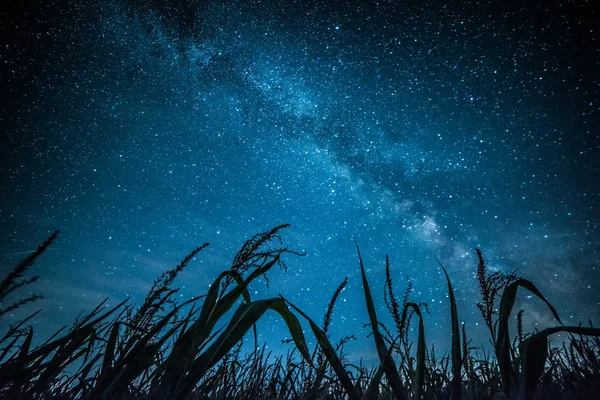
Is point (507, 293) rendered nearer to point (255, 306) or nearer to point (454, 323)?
point (454, 323)

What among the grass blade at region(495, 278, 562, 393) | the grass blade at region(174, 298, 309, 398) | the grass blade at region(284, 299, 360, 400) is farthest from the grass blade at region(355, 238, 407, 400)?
the grass blade at region(495, 278, 562, 393)

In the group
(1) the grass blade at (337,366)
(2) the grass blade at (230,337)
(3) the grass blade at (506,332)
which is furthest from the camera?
(3) the grass blade at (506,332)

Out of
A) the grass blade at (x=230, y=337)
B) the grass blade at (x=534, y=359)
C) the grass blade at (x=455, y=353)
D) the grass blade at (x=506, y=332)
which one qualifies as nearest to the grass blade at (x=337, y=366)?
the grass blade at (x=230, y=337)

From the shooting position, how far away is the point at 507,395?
1.54m

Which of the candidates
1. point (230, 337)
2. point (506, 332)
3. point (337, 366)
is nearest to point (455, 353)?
point (506, 332)

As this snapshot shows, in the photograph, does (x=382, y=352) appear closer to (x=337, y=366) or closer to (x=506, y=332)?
(x=337, y=366)

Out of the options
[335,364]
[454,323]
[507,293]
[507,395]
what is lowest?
[335,364]

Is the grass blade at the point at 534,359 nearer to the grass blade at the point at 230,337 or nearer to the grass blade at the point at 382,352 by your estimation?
the grass blade at the point at 382,352

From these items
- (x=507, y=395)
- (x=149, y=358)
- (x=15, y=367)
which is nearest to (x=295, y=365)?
(x=149, y=358)

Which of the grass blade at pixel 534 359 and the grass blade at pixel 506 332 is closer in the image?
the grass blade at pixel 534 359

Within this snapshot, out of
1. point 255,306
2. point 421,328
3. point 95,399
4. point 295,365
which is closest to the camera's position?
point 95,399

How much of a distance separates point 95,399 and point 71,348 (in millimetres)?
292

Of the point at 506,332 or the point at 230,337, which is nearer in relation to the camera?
the point at 230,337

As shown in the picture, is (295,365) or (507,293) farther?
(295,365)
